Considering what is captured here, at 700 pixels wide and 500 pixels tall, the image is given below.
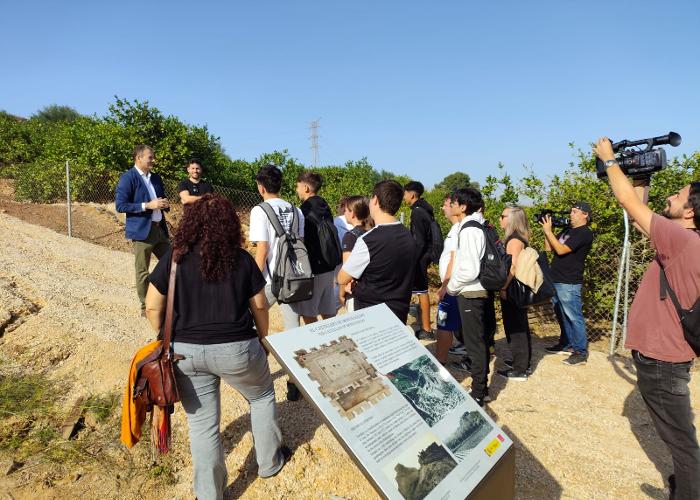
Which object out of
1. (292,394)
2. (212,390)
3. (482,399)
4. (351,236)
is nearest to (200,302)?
(212,390)

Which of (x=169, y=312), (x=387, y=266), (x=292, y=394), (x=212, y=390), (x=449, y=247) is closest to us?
(x=169, y=312)

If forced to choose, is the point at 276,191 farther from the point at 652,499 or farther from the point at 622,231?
the point at 622,231

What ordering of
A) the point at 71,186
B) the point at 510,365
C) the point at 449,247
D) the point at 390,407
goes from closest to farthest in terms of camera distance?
the point at 390,407, the point at 449,247, the point at 510,365, the point at 71,186

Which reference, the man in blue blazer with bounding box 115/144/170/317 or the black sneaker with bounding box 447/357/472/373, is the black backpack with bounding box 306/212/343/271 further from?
the black sneaker with bounding box 447/357/472/373

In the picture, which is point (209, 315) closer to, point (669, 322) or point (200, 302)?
point (200, 302)

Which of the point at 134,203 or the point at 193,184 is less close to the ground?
the point at 193,184

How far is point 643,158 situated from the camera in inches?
100

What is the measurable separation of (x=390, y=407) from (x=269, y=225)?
2.03m

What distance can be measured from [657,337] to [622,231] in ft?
14.8

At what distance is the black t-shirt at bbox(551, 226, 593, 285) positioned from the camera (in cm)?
512

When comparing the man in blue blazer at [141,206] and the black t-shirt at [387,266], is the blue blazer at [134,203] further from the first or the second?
the black t-shirt at [387,266]


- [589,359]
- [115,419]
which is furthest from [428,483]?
[589,359]

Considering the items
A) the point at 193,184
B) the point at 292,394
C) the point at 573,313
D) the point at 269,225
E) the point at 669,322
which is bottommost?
the point at 292,394

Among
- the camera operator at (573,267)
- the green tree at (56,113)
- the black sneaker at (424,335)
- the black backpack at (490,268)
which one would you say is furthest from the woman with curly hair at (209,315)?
the green tree at (56,113)
